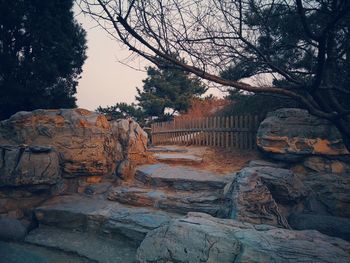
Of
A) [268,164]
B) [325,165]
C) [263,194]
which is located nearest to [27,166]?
[263,194]

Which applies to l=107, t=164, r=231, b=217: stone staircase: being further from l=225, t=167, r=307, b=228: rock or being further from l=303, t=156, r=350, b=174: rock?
l=303, t=156, r=350, b=174: rock

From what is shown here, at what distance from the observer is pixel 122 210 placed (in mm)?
4320

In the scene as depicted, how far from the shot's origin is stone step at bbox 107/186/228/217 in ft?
14.2

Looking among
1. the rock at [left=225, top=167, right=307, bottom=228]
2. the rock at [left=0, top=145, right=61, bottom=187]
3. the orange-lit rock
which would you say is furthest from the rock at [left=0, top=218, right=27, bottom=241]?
the rock at [left=225, top=167, right=307, bottom=228]

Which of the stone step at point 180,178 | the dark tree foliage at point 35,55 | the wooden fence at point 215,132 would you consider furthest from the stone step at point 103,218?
the dark tree foliage at point 35,55

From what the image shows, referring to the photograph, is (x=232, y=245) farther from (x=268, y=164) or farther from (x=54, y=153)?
(x=268, y=164)

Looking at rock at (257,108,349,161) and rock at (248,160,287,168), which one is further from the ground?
rock at (257,108,349,161)

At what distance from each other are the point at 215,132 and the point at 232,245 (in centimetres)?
690

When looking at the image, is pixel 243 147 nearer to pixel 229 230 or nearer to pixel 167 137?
pixel 167 137

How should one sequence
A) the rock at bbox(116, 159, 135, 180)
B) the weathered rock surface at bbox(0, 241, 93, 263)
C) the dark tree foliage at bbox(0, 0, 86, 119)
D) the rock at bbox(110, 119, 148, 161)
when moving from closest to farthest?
1. the weathered rock surface at bbox(0, 241, 93, 263)
2. the rock at bbox(116, 159, 135, 180)
3. the rock at bbox(110, 119, 148, 161)
4. the dark tree foliage at bbox(0, 0, 86, 119)

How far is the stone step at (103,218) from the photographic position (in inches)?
151

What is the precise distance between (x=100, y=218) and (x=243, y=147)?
5381 millimetres

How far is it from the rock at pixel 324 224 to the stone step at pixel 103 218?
1.85m

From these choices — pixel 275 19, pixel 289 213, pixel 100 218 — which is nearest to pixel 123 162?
pixel 100 218
